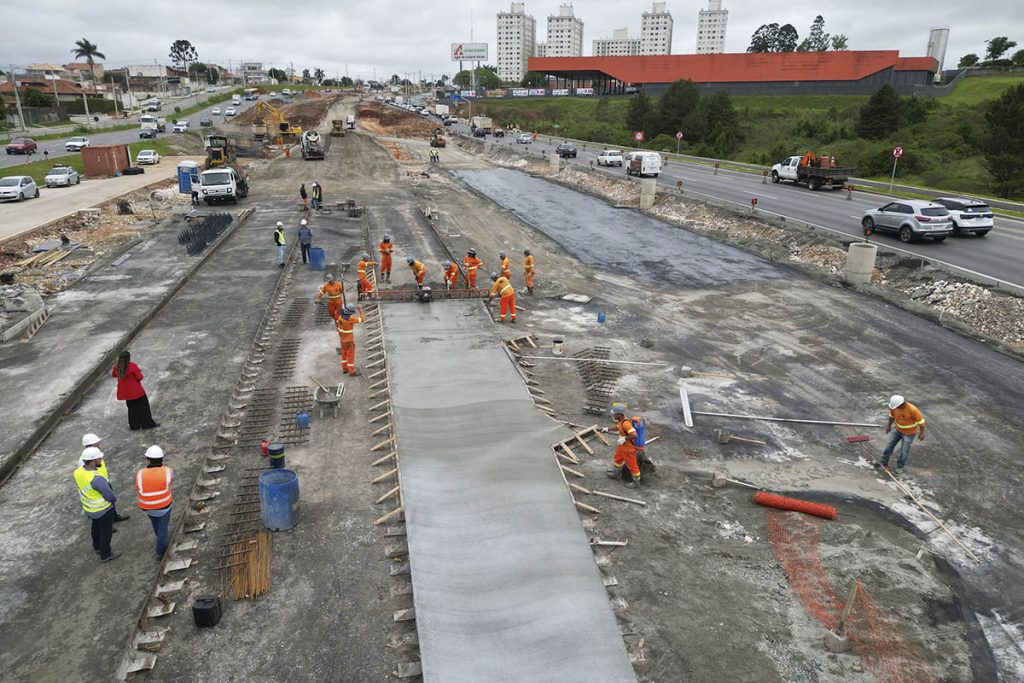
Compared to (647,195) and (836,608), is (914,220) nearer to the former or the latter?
(647,195)

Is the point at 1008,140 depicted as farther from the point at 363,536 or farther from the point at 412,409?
the point at 363,536

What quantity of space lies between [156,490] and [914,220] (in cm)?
2763

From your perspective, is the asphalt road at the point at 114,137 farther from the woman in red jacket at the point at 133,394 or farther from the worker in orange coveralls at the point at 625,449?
the worker in orange coveralls at the point at 625,449

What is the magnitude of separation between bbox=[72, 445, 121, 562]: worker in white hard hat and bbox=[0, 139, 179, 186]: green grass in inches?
1769

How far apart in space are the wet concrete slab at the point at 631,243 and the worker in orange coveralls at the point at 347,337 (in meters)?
12.6

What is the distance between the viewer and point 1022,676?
6812 millimetres

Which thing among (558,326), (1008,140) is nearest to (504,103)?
(1008,140)

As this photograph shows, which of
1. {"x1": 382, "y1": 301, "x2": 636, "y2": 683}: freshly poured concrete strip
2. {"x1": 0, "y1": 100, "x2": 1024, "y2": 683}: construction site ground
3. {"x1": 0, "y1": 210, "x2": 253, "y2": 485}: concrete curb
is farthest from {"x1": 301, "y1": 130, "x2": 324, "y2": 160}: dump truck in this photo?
{"x1": 382, "y1": 301, "x2": 636, "y2": 683}: freshly poured concrete strip

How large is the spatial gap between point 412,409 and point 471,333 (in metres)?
4.63

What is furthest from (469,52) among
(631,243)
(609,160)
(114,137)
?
(631,243)

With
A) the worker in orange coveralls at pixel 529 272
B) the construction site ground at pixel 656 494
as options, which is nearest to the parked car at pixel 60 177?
the construction site ground at pixel 656 494

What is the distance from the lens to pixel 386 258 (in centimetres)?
2122

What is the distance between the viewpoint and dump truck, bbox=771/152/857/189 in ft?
128

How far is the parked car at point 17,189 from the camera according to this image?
1362 inches
